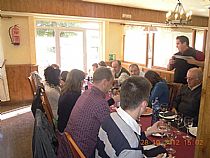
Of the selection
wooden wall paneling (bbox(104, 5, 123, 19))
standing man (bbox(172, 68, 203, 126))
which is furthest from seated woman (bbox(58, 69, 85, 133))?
wooden wall paneling (bbox(104, 5, 123, 19))

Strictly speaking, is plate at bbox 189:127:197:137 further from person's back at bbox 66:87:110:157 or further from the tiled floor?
the tiled floor

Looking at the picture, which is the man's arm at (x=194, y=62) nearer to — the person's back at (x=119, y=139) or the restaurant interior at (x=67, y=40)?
the restaurant interior at (x=67, y=40)

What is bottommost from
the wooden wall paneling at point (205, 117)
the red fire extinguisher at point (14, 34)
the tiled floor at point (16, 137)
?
the tiled floor at point (16, 137)

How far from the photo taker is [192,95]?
2.46 metres

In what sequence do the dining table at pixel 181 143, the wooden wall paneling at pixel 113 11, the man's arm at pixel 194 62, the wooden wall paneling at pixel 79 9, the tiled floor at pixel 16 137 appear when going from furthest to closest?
the wooden wall paneling at pixel 113 11, the wooden wall paneling at pixel 79 9, the man's arm at pixel 194 62, the tiled floor at pixel 16 137, the dining table at pixel 181 143

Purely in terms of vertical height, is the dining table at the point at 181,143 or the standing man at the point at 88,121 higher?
the standing man at the point at 88,121

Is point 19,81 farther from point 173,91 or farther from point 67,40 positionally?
point 173,91

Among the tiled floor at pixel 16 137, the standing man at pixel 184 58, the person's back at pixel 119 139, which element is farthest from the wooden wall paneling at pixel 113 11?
the person's back at pixel 119 139

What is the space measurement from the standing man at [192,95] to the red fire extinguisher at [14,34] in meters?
4.18

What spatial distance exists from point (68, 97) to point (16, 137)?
1736 millimetres

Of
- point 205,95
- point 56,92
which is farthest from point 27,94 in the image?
point 205,95

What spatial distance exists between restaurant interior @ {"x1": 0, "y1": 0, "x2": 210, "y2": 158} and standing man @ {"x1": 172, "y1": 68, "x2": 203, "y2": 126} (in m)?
1.99

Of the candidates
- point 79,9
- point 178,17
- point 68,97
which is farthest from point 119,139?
point 79,9

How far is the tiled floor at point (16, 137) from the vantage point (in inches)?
113
